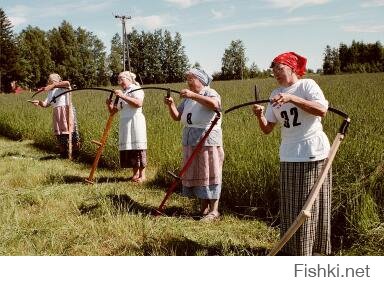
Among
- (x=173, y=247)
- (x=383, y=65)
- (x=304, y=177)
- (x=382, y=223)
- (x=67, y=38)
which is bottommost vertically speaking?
A: (x=173, y=247)

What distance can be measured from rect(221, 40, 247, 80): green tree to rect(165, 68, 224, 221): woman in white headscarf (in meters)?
67.4

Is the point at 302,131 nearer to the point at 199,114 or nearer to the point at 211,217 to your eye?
the point at 199,114

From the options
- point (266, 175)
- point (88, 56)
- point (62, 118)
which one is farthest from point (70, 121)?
point (88, 56)

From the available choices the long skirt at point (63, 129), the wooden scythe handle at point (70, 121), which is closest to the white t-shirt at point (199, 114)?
the wooden scythe handle at point (70, 121)

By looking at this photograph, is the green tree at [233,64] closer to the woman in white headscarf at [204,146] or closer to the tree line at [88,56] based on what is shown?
the tree line at [88,56]

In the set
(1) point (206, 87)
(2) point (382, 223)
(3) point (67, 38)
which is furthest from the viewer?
(3) point (67, 38)

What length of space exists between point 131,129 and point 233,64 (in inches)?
2775

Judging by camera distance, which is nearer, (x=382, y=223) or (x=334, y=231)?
(x=382, y=223)

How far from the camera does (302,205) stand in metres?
3.09

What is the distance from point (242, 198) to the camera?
4.73 meters

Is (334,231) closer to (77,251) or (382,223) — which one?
(382,223)
